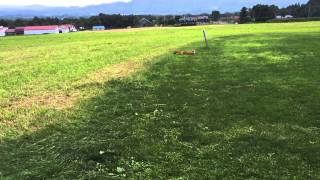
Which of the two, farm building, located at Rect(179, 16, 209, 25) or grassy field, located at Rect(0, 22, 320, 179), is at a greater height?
grassy field, located at Rect(0, 22, 320, 179)

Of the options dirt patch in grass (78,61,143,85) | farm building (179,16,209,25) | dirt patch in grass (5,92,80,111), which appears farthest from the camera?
farm building (179,16,209,25)

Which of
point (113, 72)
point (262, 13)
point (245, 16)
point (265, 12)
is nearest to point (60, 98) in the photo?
point (113, 72)

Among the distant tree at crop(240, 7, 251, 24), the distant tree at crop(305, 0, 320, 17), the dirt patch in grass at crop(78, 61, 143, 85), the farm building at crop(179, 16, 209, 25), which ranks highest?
the distant tree at crop(305, 0, 320, 17)

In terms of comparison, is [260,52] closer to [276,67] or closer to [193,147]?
[276,67]

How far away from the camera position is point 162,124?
11.0 metres

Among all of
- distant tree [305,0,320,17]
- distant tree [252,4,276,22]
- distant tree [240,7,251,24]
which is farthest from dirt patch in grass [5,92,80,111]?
distant tree [305,0,320,17]

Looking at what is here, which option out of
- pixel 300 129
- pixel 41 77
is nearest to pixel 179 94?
pixel 300 129

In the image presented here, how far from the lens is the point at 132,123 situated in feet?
36.7

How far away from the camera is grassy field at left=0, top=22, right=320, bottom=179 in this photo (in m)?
8.24

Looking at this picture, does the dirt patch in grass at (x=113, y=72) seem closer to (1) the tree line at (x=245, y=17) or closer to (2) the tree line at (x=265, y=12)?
(2) the tree line at (x=265, y=12)

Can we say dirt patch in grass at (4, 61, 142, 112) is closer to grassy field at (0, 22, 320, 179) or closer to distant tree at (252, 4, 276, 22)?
grassy field at (0, 22, 320, 179)

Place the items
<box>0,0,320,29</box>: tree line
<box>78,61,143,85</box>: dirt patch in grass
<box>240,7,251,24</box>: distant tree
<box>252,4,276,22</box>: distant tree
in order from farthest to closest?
1. <box>240,7,251,24</box>: distant tree
2. <box>0,0,320,29</box>: tree line
3. <box>252,4,276,22</box>: distant tree
4. <box>78,61,143,85</box>: dirt patch in grass

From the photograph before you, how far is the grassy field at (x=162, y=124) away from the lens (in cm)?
824

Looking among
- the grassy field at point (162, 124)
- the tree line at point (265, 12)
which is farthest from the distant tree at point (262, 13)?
the grassy field at point (162, 124)
